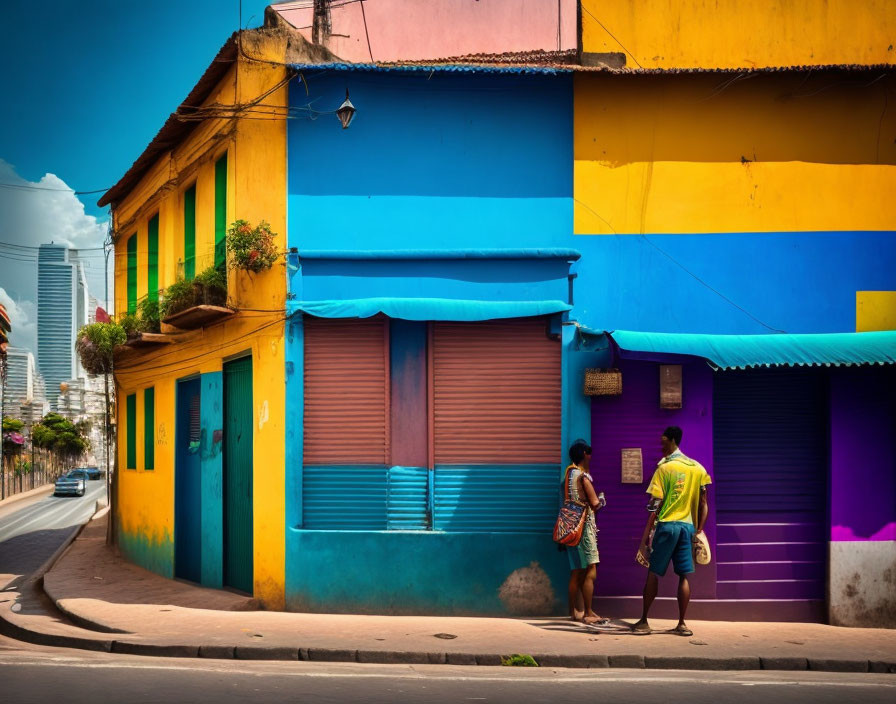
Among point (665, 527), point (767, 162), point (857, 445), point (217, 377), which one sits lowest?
point (665, 527)

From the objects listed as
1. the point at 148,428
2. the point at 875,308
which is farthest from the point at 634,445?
the point at 148,428

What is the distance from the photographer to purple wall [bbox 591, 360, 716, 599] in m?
10.9

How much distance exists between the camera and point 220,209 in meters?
13.2

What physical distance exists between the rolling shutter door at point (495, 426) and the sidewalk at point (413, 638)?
127 cm

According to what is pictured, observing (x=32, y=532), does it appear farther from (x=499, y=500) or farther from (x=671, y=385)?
(x=671, y=385)

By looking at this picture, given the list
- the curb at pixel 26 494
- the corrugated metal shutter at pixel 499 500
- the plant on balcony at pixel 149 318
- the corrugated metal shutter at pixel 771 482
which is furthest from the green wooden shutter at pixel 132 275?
the curb at pixel 26 494

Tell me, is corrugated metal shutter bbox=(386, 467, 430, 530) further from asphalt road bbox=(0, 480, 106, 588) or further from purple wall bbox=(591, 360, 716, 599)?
asphalt road bbox=(0, 480, 106, 588)

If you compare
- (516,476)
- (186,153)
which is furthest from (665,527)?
(186,153)

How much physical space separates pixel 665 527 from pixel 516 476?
82.3 inches

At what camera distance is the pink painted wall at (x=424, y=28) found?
44.8 feet

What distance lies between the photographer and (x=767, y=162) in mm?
11539

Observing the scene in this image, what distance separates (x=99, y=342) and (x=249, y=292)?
5.88 meters

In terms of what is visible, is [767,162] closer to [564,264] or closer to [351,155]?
[564,264]

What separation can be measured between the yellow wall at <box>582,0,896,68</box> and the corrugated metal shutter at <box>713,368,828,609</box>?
4210mm
